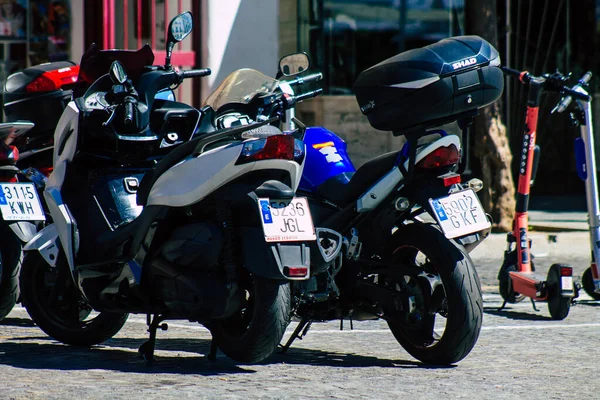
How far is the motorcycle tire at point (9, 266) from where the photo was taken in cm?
718

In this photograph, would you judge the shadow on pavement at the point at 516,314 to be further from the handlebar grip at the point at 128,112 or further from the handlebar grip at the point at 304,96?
the handlebar grip at the point at 128,112

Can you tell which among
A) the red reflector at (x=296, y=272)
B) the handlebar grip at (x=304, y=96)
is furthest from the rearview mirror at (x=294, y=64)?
the red reflector at (x=296, y=272)

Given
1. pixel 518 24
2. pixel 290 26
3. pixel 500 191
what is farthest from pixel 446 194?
pixel 518 24

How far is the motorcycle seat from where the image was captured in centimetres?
618

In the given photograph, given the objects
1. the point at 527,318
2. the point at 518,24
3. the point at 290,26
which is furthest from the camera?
the point at 518,24

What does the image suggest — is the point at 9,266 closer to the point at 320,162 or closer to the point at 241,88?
the point at 241,88

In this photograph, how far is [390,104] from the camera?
6.10 metres

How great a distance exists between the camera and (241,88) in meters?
6.49

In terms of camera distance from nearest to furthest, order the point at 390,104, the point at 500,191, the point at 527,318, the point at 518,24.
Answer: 1. the point at 390,104
2. the point at 527,318
3. the point at 500,191
4. the point at 518,24

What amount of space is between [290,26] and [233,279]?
9621 millimetres

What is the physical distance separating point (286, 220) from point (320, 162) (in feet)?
2.85

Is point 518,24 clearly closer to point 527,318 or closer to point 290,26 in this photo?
point 290,26

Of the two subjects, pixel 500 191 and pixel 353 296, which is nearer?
pixel 353 296

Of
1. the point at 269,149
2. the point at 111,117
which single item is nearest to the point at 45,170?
the point at 111,117
